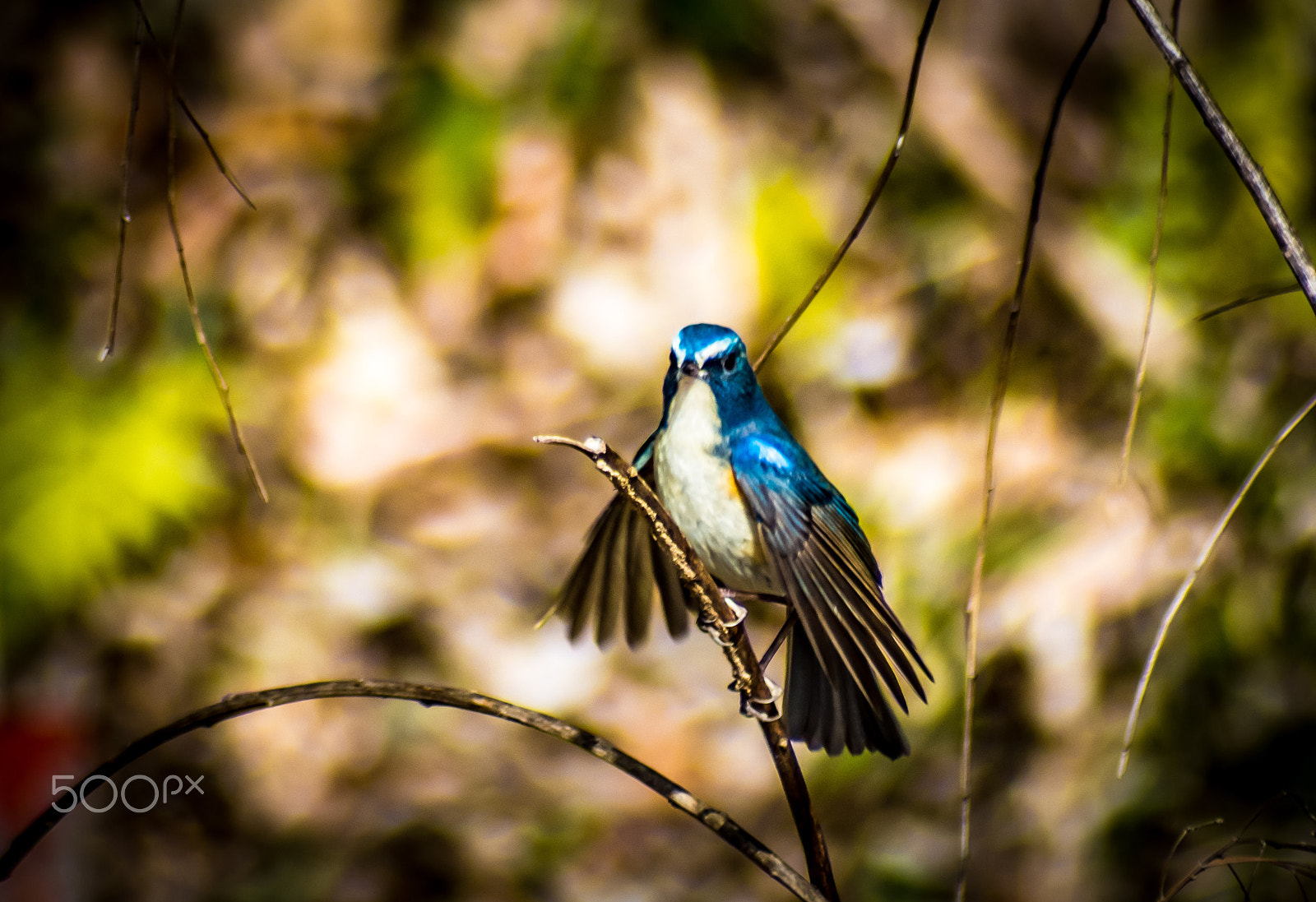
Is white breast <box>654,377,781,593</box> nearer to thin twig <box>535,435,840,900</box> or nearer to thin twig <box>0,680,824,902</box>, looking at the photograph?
thin twig <box>535,435,840,900</box>

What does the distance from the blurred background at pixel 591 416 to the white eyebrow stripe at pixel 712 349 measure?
6.07 ft

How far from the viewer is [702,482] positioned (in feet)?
5.23

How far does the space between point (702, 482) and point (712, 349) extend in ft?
0.72

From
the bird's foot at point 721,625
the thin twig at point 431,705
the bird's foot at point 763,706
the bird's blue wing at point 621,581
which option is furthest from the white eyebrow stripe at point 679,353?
the thin twig at point 431,705

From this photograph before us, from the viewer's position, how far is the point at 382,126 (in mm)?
3830

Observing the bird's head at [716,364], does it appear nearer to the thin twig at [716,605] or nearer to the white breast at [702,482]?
the white breast at [702,482]

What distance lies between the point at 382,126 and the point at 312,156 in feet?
1.07

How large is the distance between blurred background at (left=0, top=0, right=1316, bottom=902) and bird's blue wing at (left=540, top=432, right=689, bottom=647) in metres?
1.69

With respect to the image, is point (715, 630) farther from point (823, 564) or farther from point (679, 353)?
point (679, 353)

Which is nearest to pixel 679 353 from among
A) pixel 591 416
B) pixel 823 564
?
pixel 823 564

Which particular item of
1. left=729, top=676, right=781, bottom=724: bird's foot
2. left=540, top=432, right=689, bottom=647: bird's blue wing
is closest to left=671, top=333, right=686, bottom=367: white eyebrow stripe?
left=540, top=432, right=689, bottom=647: bird's blue wing

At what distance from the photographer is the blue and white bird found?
152 cm

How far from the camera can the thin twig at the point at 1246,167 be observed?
875mm

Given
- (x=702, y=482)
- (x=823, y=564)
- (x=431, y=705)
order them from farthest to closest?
1. (x=702, y=482)
2. (x=823, y=564)
3. (x=431, y=705)
